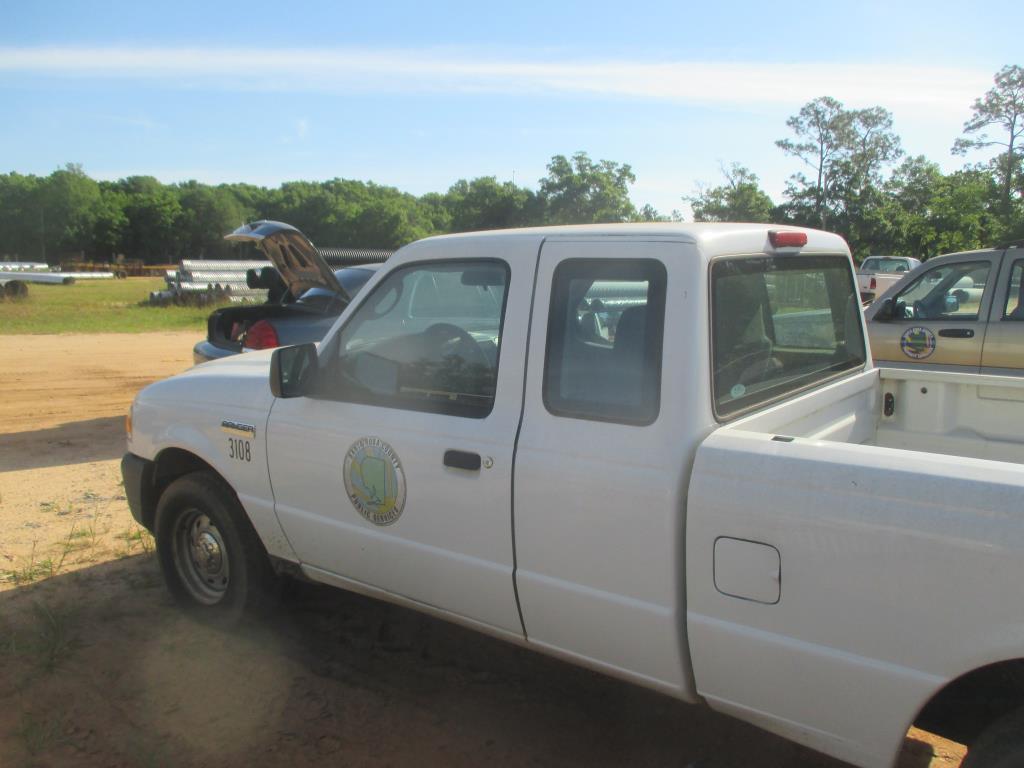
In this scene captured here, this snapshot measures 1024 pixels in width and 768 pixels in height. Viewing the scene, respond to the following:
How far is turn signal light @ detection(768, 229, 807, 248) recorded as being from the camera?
3.11m

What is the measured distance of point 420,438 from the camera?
3.14m

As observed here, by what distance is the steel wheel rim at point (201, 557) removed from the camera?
13.8 feet

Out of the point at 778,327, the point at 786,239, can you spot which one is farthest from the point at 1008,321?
the point at 786,239

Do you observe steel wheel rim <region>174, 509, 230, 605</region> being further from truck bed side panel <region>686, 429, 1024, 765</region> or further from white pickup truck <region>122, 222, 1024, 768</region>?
truck bed side panel <region>686, 429, 1024, 765</region>

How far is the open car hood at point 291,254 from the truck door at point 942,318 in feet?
17.2

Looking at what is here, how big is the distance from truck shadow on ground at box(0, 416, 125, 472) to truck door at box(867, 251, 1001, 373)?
7340 millimetres

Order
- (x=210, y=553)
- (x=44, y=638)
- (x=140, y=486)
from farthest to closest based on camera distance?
(x=140, y=486)
(x=210, y=553)
(x=44, y=638)

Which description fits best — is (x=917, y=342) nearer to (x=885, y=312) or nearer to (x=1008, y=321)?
(x=885, y=312)

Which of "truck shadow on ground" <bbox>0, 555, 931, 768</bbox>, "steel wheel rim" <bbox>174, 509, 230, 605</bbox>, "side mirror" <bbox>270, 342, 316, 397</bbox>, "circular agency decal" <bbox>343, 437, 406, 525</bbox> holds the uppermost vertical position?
"side mirror" <bbox>270, 342, 316, 397</bbox>

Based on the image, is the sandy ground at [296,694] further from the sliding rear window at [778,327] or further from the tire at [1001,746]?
the sliding rear window at [778,327]

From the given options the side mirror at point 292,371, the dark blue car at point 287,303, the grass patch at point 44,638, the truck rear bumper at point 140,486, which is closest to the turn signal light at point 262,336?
the dark blue car at point 287,303

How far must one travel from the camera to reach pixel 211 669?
3.88m

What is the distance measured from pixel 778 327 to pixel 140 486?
3213 mm

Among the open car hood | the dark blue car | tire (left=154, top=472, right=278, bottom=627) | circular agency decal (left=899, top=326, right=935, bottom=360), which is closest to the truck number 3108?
tire (left=154, top=472, right=278, bottom=627)
